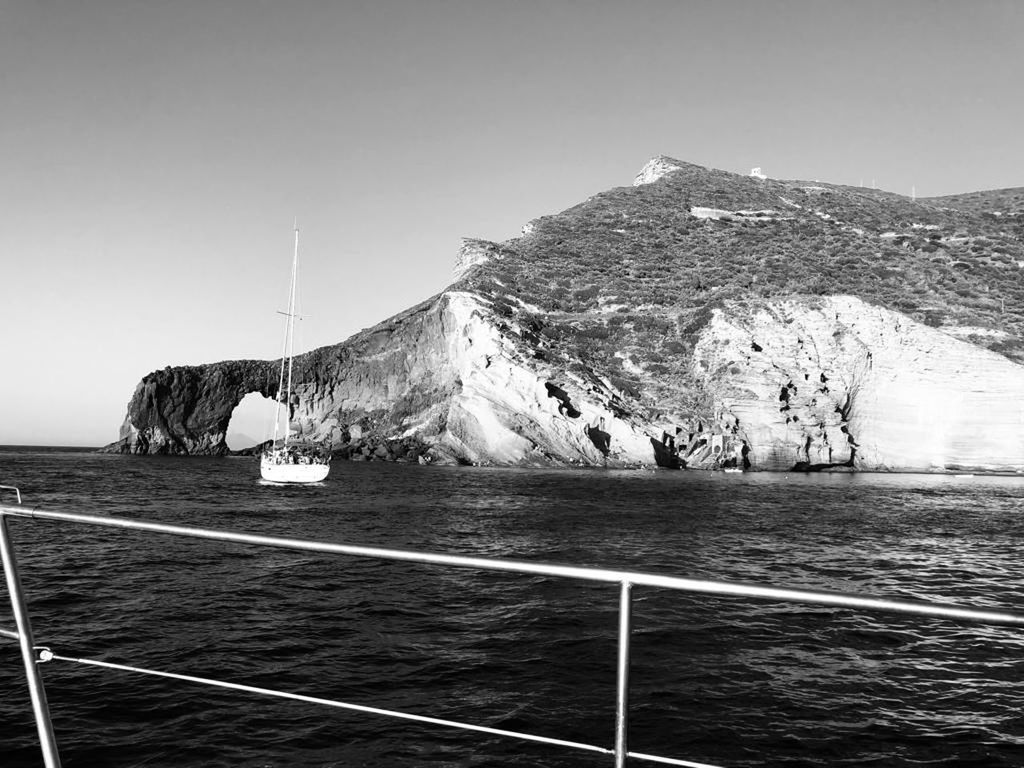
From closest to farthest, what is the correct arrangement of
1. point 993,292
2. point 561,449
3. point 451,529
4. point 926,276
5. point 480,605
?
point 480,605 → point 451,529 → point 561,449 → point 993,292 → point 926,276

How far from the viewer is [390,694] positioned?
23.9 feet

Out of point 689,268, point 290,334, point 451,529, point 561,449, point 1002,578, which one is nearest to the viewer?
point 1002,578

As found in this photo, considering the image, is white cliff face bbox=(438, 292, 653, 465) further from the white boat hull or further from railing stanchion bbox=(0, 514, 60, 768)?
railing stanchion bbox=(0, 514, 60, 768)

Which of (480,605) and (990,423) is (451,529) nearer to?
(480,605)

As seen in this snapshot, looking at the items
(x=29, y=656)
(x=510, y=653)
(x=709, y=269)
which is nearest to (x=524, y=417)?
(x=709, y=269)

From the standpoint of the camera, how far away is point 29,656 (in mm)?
2400

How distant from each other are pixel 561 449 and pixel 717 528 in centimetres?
3252

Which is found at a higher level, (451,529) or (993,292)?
(993,292)

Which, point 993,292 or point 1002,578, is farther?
point 993,292

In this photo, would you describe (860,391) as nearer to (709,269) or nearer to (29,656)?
(709,269)

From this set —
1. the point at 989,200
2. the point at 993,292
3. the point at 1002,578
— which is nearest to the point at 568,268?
the point at 993,292

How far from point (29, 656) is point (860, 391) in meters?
60.7

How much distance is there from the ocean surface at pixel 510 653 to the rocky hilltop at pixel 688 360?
3455cm

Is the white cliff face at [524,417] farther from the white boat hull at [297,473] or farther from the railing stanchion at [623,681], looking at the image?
the railing stanchion at [623,681]
